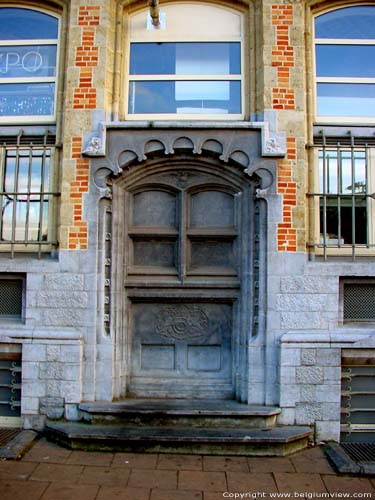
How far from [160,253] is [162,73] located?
2568 mm

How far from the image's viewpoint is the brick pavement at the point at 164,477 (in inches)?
170

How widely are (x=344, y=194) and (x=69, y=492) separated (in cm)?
476

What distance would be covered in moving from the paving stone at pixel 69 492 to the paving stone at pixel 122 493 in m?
0.07

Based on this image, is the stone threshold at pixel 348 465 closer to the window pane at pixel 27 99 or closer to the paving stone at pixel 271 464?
the paving stone at pixel 271 464

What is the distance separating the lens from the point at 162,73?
21.7 feet

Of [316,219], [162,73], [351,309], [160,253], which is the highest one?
[162,73]

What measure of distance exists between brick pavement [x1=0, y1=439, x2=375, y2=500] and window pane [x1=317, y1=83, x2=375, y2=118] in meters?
4.51

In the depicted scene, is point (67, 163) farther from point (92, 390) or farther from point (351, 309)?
point (351, 309)

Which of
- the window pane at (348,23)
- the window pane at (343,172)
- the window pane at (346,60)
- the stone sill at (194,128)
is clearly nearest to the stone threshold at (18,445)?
the stone sill at (194,128)

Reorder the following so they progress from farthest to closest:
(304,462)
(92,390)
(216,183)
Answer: (216,183)
(92,390)
(304,462)

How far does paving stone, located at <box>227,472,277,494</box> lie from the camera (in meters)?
4.43

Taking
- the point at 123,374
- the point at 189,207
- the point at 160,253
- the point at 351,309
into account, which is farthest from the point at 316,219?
the point at 123,374

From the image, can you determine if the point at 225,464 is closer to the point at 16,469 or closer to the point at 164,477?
the point at 164,477

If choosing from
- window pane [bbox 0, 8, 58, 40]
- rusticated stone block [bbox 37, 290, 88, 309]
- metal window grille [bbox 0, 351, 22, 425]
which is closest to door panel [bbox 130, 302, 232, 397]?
rusticated stone block [bbox 37, 290, 88, 309]
